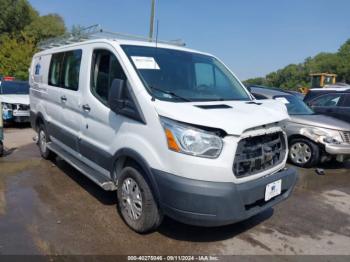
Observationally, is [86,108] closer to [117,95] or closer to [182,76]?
[117,95]

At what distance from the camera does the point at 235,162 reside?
3.09 meters

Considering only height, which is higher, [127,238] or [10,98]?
[10,98]

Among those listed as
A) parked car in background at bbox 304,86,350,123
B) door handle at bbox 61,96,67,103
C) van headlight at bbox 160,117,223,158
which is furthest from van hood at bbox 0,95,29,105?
van headlight at bbox 160,117,223,158

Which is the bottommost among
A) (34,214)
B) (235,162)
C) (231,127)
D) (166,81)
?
(34,214)

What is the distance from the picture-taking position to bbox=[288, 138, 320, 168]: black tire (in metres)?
6.82

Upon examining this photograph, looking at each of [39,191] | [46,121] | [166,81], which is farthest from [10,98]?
[166,81]

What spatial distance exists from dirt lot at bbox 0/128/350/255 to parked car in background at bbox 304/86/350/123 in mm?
4004

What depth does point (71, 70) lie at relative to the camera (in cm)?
497

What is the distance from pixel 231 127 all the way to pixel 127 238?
1622mm

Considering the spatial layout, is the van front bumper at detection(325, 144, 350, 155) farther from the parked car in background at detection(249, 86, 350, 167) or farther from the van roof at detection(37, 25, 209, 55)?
the van roof at detection(37, 25, 209, 55)

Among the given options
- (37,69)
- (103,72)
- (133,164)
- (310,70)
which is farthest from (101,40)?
(310,70)

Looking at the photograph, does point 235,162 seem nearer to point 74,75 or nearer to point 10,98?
point 74,75

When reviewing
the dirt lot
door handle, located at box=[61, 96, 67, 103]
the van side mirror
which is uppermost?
the van side mirror

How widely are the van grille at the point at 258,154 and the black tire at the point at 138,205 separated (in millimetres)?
918
